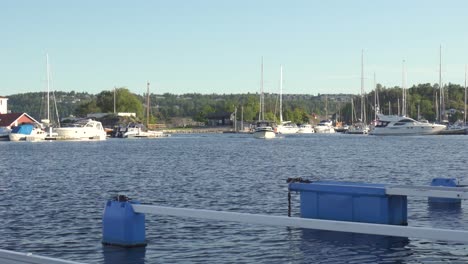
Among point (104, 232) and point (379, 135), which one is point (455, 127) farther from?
point (104, 232)

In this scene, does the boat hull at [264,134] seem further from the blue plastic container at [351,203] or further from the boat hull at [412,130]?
the blue plastic container at [351,203]

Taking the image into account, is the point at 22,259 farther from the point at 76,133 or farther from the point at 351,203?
the point at 76,133

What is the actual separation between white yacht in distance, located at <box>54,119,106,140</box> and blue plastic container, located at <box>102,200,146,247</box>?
130m

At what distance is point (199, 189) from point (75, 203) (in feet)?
27.7

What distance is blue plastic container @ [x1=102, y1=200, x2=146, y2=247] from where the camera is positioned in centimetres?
1927

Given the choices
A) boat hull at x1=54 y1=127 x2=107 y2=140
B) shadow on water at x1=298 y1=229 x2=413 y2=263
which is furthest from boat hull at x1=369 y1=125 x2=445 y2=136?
shadow on water at x1=298 y1=229 x2=413 y2=263

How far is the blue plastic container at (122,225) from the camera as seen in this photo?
19.3 metres

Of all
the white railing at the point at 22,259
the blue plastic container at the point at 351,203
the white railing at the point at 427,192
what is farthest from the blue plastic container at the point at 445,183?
the white railing at the point at 22,259

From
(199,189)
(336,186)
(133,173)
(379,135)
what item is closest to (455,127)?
(379,135)

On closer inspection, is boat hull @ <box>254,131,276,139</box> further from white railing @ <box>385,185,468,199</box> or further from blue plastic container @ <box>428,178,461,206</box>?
white railing @ <box>385,185,468,199</box>

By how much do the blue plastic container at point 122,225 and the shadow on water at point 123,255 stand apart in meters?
0.13

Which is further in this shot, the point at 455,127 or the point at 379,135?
the point at 455,127

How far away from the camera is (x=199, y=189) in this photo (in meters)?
39.5

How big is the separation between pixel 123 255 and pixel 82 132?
434ft
